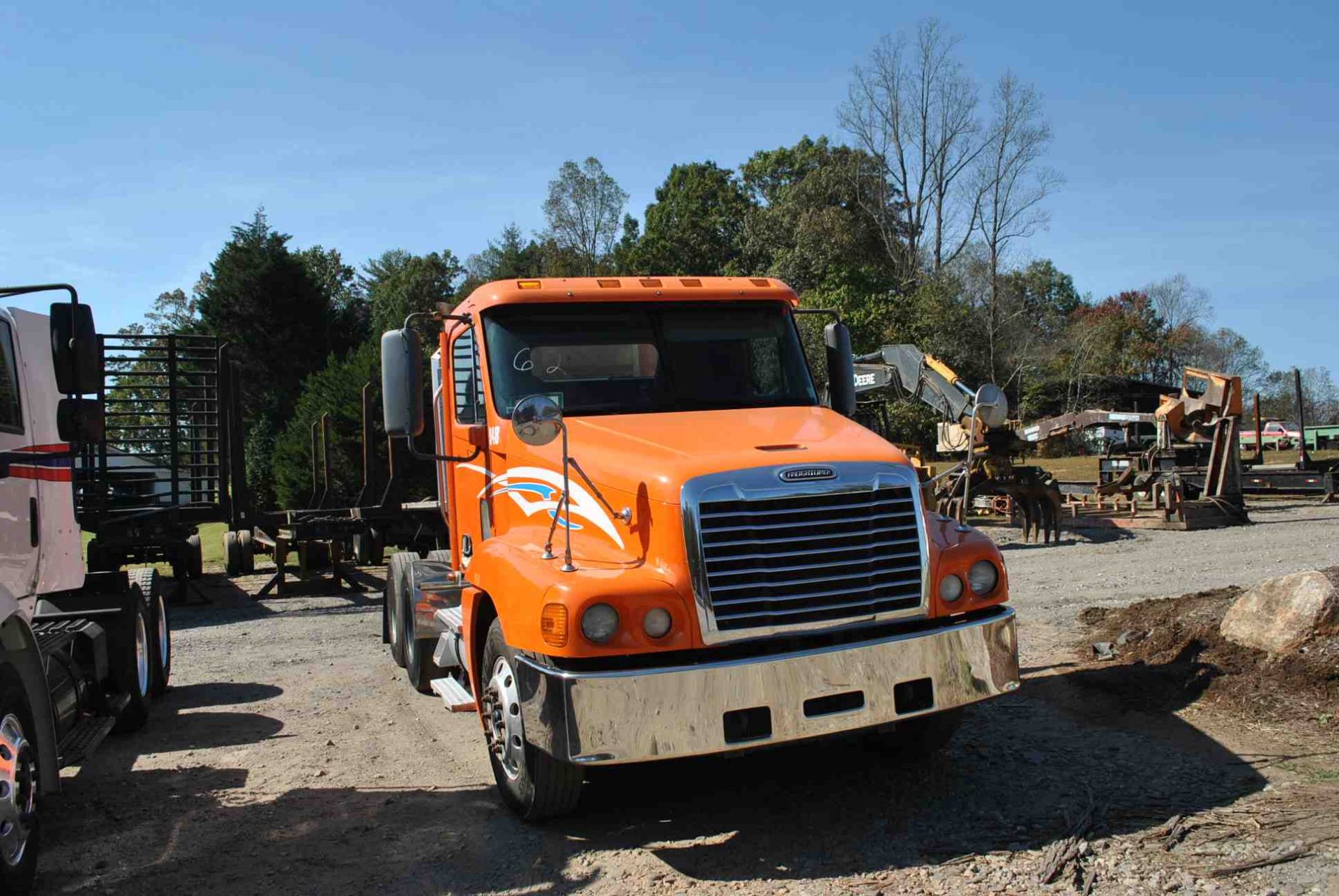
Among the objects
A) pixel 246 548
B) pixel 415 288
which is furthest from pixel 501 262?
pixel 246 548

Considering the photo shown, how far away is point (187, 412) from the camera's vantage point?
1298 centimetres

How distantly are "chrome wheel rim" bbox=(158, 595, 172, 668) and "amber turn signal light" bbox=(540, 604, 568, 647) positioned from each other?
533 centimetres

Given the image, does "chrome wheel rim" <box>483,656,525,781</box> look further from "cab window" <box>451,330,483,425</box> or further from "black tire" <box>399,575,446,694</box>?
"black tire" <box>399,575,446,694</box>

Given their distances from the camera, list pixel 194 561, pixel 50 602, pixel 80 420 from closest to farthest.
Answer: pixel 80 420
pixel 50 602
pixel 194 561

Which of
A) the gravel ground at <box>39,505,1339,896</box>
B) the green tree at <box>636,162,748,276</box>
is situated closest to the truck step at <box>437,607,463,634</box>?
the gravel ground at <box>39,505,1339,896</box>

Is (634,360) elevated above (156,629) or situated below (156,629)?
above

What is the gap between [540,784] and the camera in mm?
5004

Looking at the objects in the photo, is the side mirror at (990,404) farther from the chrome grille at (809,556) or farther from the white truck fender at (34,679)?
the white truck fender at (34,679)

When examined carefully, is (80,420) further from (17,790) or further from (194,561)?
(194,561)

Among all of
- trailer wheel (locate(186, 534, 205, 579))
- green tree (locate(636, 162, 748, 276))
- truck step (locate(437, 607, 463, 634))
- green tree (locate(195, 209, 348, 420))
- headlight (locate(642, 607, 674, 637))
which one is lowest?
trailer wheel (locate(186, 534, 205, 579))

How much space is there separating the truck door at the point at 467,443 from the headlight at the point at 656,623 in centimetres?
198

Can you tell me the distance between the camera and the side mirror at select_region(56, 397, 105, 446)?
19.6 ft

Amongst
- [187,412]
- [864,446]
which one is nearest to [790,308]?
[864,446]

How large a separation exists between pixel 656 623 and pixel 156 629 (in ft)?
18.3
